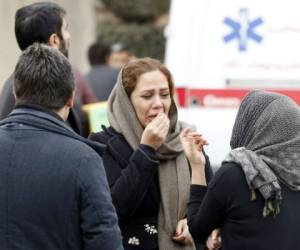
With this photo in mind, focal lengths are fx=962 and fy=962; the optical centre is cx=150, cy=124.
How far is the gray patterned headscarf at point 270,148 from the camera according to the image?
357cm

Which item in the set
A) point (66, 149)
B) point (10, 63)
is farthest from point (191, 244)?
point (10, 63)

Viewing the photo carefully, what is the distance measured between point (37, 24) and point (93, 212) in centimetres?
159

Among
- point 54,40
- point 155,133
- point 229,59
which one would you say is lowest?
point 229,59

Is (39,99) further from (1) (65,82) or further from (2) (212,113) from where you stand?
(2) (212,113)

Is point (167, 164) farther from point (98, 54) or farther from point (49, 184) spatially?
point (98, 54)

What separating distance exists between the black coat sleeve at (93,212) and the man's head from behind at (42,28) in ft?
4.65

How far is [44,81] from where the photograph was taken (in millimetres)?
3434

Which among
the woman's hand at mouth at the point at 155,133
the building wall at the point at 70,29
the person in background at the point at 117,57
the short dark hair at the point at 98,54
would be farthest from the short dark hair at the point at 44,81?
the person in background at the point at 117,57

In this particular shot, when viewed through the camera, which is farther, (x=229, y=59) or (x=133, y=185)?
(x=229, y=59)

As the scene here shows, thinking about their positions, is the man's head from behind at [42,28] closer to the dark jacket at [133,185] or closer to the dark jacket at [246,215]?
the dark jacket at [133,185]

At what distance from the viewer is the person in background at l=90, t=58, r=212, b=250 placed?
4.00 metres

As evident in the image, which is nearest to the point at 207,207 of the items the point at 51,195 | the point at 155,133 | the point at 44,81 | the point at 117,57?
the point at 155,133

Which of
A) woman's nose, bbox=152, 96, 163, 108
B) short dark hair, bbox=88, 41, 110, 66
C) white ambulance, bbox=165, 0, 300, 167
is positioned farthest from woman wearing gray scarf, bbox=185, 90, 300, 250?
short dark hair, bbox=88, 41, 110, 66

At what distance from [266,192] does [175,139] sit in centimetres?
79
